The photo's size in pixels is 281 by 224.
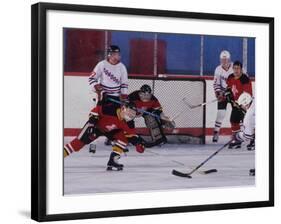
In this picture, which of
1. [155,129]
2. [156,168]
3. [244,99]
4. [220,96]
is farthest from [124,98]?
[244,99]

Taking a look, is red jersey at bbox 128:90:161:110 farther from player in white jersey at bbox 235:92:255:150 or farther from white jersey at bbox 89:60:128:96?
player in white jersey at bbox 235:92:255:150

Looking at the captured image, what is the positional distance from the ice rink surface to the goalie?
40mm

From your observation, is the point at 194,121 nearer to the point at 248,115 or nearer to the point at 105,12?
the point at 248,115

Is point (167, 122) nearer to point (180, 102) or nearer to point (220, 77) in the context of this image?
point (180, 102)

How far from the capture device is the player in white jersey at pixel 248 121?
3.03 m

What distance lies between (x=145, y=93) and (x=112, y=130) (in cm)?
17

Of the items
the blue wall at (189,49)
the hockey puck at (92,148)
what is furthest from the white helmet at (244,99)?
the hockey puck at (92,148)

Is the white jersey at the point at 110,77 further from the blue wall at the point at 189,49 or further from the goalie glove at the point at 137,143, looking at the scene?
the goalie glove at the point at 137,143

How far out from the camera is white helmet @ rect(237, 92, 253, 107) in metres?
3.02

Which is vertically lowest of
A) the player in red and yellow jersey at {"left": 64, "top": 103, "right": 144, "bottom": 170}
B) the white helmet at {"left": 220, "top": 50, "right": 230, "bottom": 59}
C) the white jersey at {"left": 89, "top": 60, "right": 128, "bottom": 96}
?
the player in red and yellow jersey at {"left": 64, "top": 103, "right": 144, "bottom": 170}

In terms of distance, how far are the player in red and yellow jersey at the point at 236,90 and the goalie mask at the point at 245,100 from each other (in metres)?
0.01

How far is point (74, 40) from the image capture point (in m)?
2.69

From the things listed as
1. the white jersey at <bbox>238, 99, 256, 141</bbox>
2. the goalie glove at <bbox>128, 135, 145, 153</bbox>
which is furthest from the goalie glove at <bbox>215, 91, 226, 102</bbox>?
the goalie glove at <bbox>128, 135, 145, 153</bbox>

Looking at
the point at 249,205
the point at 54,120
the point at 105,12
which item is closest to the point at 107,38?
the point at 105,12
